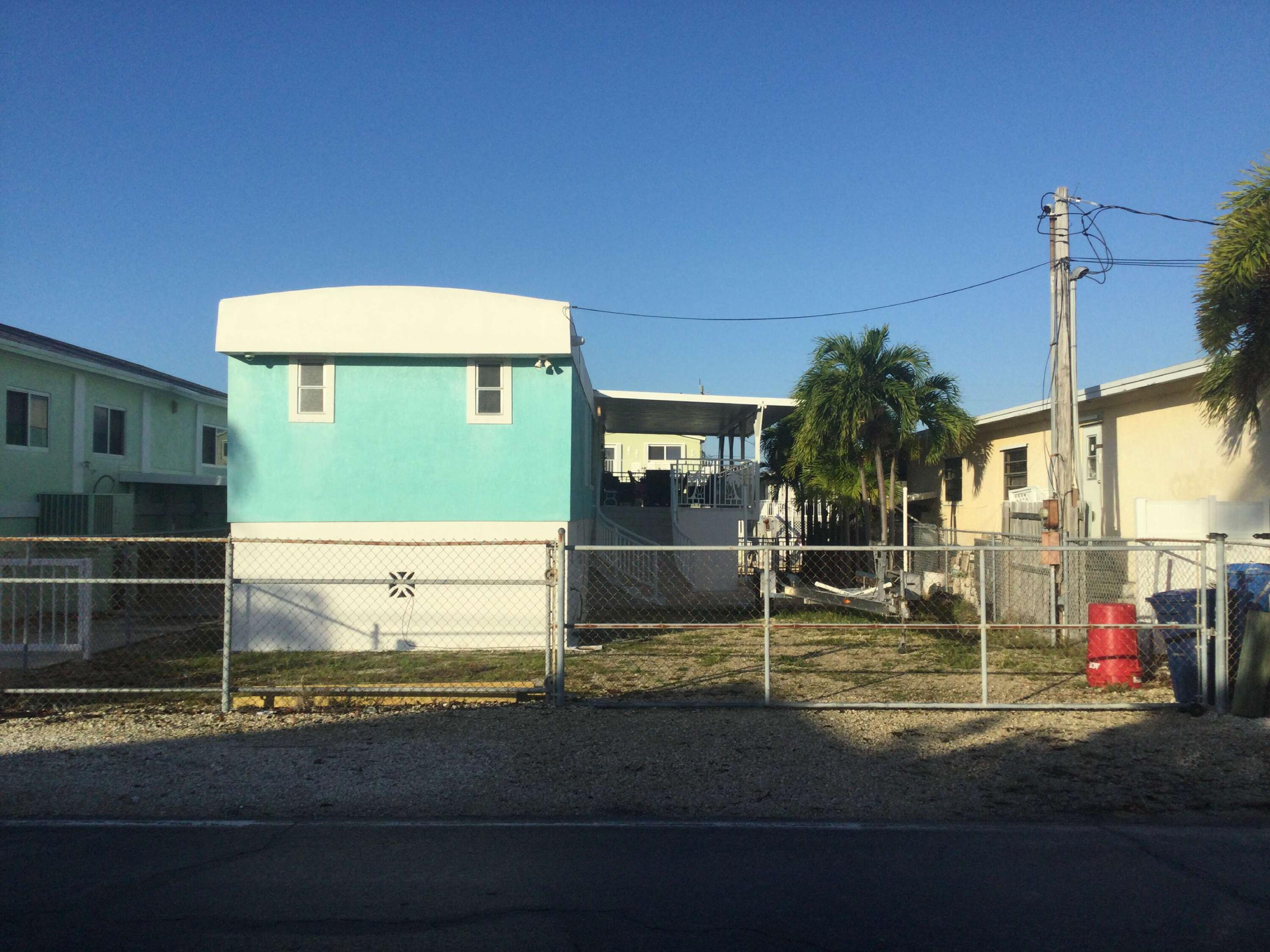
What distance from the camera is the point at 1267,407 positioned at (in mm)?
11023

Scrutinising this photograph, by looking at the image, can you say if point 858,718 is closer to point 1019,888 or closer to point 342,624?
point 1019,888

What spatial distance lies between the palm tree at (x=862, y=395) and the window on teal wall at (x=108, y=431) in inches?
565

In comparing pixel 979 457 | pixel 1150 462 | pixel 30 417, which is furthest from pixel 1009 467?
pixel 30 417

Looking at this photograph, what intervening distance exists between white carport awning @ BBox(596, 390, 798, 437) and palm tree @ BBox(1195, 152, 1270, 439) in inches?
297

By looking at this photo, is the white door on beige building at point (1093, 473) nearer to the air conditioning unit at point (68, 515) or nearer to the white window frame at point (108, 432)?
the air conditioning unit at point (68, 515)

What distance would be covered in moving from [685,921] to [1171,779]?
448 cm

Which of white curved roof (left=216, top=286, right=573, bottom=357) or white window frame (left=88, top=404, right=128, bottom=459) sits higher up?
white curved roof (left=216, top=286, right=573, bottom=357)

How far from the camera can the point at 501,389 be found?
13320 millimetres

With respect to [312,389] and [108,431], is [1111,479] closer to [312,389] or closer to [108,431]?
[312,389]

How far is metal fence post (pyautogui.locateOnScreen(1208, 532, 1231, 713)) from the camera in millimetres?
8453

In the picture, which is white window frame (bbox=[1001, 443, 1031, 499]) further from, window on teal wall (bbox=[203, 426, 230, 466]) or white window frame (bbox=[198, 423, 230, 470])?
window on teal wall (bbox=[203, 426, 230, 466])


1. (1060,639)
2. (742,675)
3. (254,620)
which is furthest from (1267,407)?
(254,620)

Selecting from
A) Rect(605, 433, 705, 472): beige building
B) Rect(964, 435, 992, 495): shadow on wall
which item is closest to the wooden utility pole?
Rect(964, 435, 992, 495): shadow on wall

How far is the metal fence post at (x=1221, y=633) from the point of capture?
27.7ft
